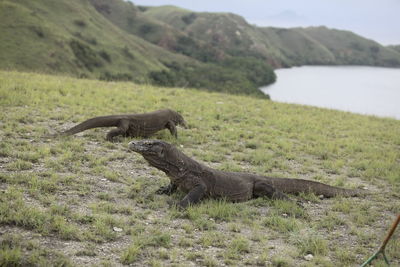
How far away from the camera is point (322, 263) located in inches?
200

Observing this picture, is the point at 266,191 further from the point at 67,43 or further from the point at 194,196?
the point at 67,43

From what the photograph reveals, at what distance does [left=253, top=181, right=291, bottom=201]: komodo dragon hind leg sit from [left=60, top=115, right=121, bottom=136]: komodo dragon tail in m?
4.35

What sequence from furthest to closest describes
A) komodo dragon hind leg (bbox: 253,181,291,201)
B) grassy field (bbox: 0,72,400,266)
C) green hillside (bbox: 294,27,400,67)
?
green hillside (bbox: 294,27,400,67), komodo dragon hind leg (bbox: 253,181,291,201), grassy field (bbox: 0,72,400,266)

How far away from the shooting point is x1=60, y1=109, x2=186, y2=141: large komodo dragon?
32.8ft

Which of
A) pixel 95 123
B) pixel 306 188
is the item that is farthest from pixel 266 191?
pixel 95 123

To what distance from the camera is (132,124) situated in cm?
1043

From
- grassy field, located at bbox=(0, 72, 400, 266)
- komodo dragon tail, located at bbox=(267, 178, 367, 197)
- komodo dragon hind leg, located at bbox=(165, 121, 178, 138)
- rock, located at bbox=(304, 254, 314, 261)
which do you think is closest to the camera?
grassy field, located at bbox=(0, 72, 400, 266)

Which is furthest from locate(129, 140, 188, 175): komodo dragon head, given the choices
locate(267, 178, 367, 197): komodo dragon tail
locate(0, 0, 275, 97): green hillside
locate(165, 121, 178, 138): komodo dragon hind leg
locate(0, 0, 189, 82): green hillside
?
locate(0, 0, 189, 82): green hillside

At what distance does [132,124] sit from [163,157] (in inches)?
154

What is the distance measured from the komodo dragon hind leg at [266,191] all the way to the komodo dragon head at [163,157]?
135 centimetres

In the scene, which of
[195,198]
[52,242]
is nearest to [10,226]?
[52,242]

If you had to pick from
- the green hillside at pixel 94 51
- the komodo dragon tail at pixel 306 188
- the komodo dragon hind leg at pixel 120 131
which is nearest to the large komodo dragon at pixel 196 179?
the komodo dragon tail at pixel 306 188

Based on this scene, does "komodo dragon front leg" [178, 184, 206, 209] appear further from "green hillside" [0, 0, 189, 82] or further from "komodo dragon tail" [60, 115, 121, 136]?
Answer: "green hillside" [0, 0, 189, 82]

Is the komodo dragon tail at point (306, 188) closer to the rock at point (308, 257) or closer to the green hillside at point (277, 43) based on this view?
the rock at point (308, 257)
